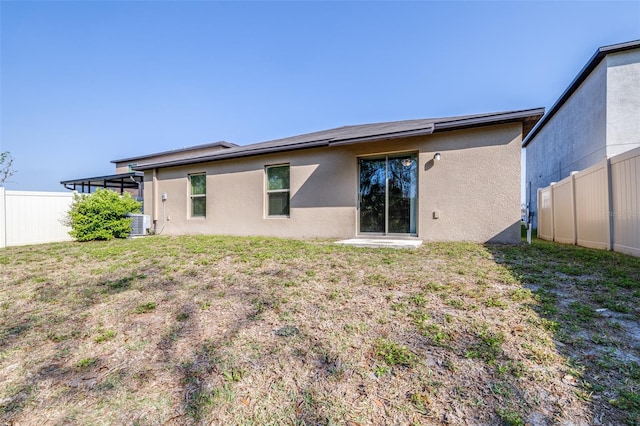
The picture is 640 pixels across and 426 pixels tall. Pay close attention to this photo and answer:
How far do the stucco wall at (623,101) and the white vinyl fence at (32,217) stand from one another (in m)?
17.0

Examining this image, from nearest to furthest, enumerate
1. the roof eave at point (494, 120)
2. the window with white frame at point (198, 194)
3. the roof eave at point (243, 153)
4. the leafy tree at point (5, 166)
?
the roof eave at point (494, 120), the roof eave at point (243, 153), the window with white frame at point (198, 194), the leafy tree at point (5, 166)

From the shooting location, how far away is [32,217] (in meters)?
8.77

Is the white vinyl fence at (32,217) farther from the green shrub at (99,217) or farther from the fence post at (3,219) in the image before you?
the green shrub at (99,217)

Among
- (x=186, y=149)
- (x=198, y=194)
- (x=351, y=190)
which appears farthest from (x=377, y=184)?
(x=186, y=149)

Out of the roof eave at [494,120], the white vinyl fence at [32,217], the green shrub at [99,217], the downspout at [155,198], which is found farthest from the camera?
the downspout at [155,198]

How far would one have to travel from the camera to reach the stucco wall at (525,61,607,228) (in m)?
8.83

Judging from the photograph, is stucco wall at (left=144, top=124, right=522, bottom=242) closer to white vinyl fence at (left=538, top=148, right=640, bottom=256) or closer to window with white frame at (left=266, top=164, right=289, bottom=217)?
window with white frame at (left=266, top=164, right=289, bottom=217)

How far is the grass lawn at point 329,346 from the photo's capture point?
1.70 m

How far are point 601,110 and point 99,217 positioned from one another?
52.1ft

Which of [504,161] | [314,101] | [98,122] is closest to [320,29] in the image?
[314,101]

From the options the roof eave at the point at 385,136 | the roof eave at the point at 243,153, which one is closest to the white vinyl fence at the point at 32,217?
the roof eave at the point at 243,153

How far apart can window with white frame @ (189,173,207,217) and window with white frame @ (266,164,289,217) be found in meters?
2.83

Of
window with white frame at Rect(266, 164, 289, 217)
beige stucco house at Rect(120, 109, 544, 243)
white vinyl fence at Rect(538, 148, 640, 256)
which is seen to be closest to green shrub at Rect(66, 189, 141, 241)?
beige stucco house at Rect(120, 109, 544, 243)

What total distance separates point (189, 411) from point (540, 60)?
44.0 ft
